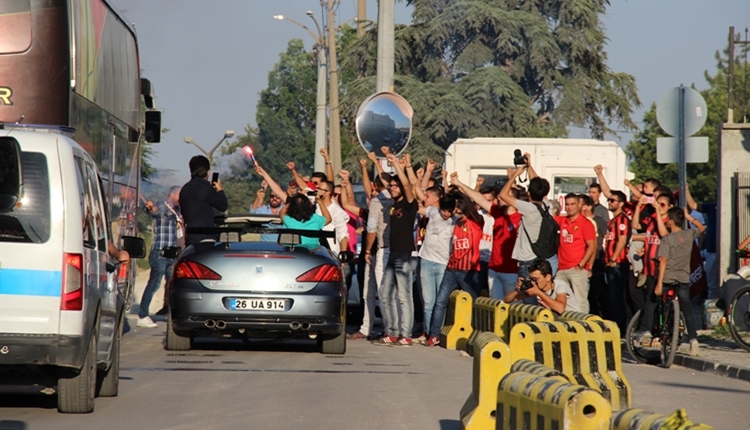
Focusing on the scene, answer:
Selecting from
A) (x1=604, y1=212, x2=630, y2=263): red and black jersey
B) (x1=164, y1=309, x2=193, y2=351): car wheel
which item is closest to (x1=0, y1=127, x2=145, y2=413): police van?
(x1=164, y1=309, x2=193, y2=351): car wheel

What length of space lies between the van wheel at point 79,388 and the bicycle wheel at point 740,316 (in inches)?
312

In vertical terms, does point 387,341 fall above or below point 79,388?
below

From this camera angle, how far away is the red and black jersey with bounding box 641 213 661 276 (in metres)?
14.9

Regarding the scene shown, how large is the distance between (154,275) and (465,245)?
4.93m

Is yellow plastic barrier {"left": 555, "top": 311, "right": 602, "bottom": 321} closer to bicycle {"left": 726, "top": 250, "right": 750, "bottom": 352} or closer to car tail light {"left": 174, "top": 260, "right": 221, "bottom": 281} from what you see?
car tail light {"left": 174, "top": 260, "right": 221, "bottom": 281}

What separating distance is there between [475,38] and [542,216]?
3212 centimetres

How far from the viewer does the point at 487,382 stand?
7625 millimetres

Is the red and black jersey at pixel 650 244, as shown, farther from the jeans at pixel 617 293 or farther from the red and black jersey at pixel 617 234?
the jeans at pixel 617 293

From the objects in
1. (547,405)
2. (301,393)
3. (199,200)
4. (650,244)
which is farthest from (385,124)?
(547,405)

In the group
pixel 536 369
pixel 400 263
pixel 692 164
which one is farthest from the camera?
pixel 692 164

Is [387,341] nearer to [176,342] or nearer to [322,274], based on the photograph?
[322,274]

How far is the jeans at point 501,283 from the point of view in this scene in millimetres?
14617

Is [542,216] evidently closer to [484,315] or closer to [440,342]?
[484,315]

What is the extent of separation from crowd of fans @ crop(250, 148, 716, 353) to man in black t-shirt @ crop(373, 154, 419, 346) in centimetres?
1
